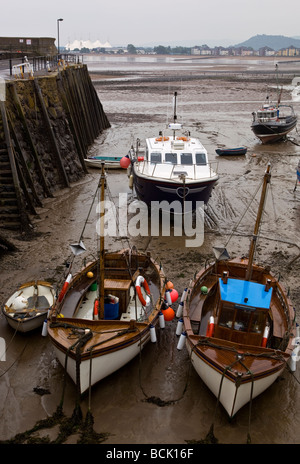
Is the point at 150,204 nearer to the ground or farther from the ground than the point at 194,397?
farther from the ground

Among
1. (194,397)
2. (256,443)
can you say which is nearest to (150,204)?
(194,397)

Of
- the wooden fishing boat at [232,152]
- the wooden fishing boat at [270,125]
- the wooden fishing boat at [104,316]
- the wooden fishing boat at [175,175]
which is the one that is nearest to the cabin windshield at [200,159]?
the wooden fishing boat at [175,175]

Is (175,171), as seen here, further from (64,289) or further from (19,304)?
(19,304)

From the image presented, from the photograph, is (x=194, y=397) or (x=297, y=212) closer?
(x=194, y=397)

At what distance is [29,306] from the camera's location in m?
10.0

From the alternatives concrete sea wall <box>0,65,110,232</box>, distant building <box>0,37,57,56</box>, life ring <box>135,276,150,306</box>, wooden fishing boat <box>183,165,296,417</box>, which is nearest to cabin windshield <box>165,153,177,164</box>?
concrete sea wall <box>0,65,110,232</box>

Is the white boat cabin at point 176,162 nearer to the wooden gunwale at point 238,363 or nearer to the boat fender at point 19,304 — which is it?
the boat fender at point 19,304

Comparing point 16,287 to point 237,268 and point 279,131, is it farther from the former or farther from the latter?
point 279,131

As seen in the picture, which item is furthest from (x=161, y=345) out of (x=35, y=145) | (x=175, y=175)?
(x=35, y=145)

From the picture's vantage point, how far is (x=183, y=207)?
1540 cm

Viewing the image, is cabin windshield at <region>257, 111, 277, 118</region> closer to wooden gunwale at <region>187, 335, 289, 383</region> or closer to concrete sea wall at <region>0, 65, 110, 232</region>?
concrete sea wall at <region>0, 65, 110, 232</region>

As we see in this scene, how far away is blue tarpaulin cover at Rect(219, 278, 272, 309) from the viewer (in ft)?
26.0
